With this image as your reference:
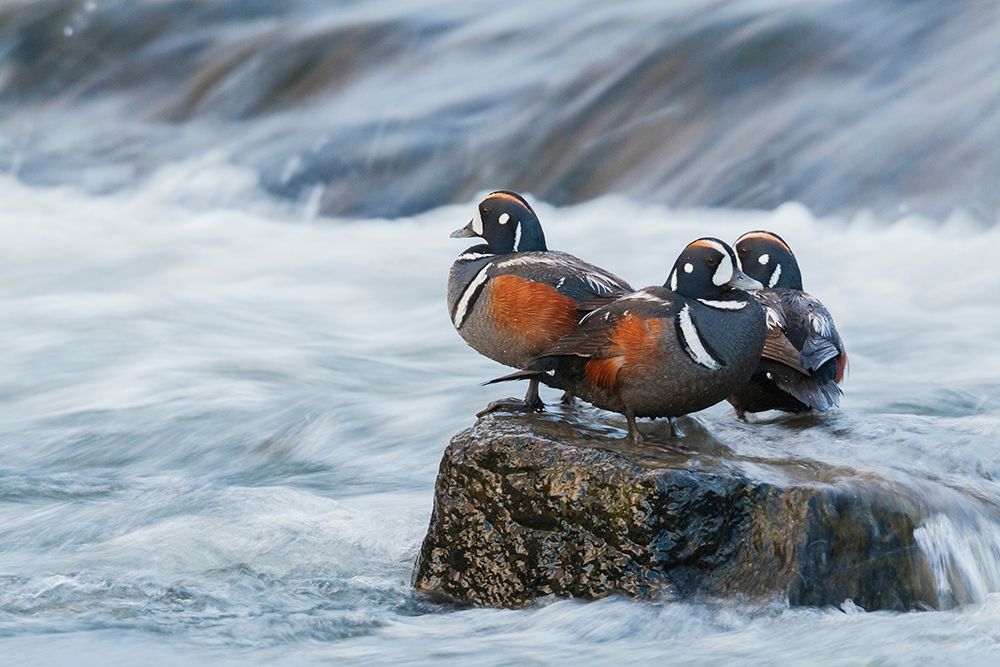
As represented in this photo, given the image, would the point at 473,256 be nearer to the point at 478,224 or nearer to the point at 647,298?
the point at 478,224

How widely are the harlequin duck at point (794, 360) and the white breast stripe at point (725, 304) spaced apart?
87 cm

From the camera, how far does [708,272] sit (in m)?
5.05

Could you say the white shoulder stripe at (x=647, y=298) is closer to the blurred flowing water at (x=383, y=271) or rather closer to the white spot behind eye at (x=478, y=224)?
the blurred flowing water at (x=383, y=271)

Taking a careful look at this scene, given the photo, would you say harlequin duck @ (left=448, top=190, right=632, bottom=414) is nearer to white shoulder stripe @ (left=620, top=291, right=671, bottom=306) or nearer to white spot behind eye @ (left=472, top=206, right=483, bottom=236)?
white spot behind eye @ (left=472, top=206, right=483, bottom=236)

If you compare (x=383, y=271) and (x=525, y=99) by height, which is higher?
(x=525, y=99)

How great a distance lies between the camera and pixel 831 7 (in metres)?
14.5

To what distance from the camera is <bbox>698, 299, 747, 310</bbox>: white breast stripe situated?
198 inches

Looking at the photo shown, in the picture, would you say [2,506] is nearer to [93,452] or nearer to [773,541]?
[93,452]

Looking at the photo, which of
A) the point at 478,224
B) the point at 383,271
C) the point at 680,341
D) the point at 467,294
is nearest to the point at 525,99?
the point at 383,271

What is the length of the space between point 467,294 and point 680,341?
115 cm

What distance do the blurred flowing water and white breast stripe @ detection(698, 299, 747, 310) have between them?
2.13ft

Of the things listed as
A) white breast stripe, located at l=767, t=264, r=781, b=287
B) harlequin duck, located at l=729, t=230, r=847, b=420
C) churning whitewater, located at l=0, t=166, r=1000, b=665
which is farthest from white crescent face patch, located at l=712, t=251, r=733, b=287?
white breast stripe, located at l=767, t=264, r=781, b=287

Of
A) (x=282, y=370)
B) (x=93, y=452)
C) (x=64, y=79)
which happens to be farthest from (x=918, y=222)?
(x=64, y=79)

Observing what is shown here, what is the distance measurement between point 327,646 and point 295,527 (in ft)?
5.20
